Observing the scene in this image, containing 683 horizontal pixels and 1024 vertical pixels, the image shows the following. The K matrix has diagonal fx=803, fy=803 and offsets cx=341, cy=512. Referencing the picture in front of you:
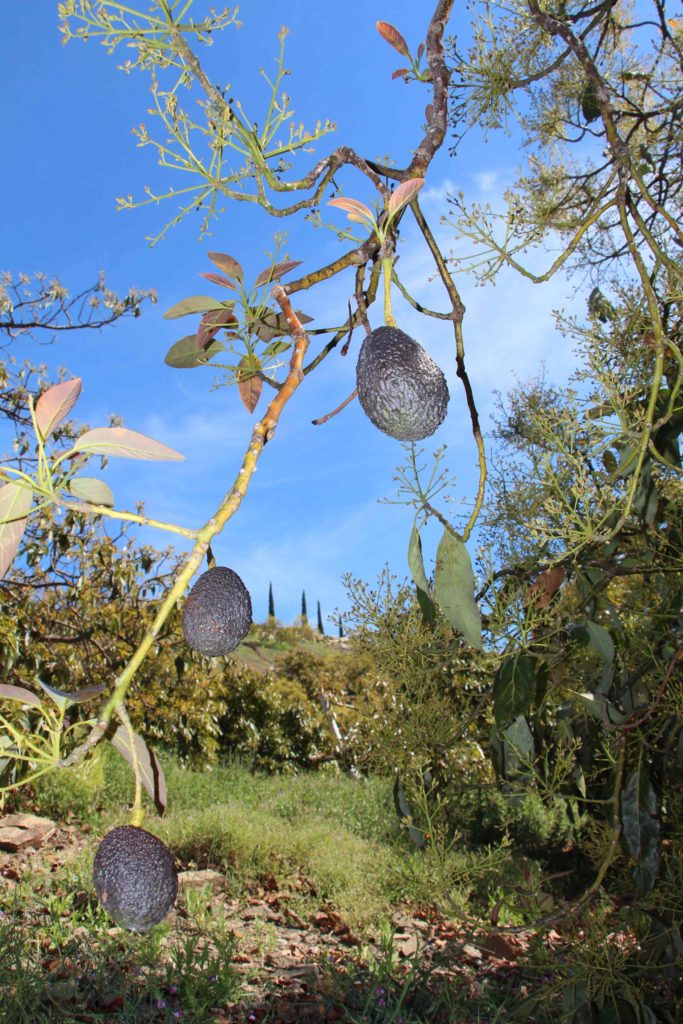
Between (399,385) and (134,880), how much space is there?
0.42 metres

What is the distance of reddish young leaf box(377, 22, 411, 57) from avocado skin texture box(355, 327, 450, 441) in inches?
18.9

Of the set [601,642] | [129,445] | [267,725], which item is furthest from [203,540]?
[267,725]

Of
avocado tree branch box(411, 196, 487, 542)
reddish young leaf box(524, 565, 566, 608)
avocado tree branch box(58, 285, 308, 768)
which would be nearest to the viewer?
avocado tree branch box(58, 285, 308, 768)

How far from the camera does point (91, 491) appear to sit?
1.94 feet

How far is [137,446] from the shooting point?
548 mm

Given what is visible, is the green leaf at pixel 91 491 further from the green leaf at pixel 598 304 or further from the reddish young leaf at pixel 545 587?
the green leaf at pixel 598 304

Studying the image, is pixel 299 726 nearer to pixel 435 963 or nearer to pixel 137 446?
pixel 435 963

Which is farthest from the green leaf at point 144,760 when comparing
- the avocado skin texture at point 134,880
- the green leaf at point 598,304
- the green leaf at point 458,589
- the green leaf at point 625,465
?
the green leaf at point 598,304

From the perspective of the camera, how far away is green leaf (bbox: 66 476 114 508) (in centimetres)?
58

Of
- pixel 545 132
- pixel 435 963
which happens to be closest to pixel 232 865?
pixel 435 963

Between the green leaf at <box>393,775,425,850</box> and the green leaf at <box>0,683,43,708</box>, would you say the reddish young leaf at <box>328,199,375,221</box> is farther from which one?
the green leaf at <box>393,775,425,850</box>

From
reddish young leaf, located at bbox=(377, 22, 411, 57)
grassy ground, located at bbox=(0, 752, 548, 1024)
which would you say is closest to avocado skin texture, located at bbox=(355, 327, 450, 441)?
reddish young leaf, located at bbox=(377, 22, 411, 57)

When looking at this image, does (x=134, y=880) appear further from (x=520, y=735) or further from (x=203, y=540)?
(x=520, y=735)

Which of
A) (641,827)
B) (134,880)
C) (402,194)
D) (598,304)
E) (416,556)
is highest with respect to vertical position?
(598,304)
